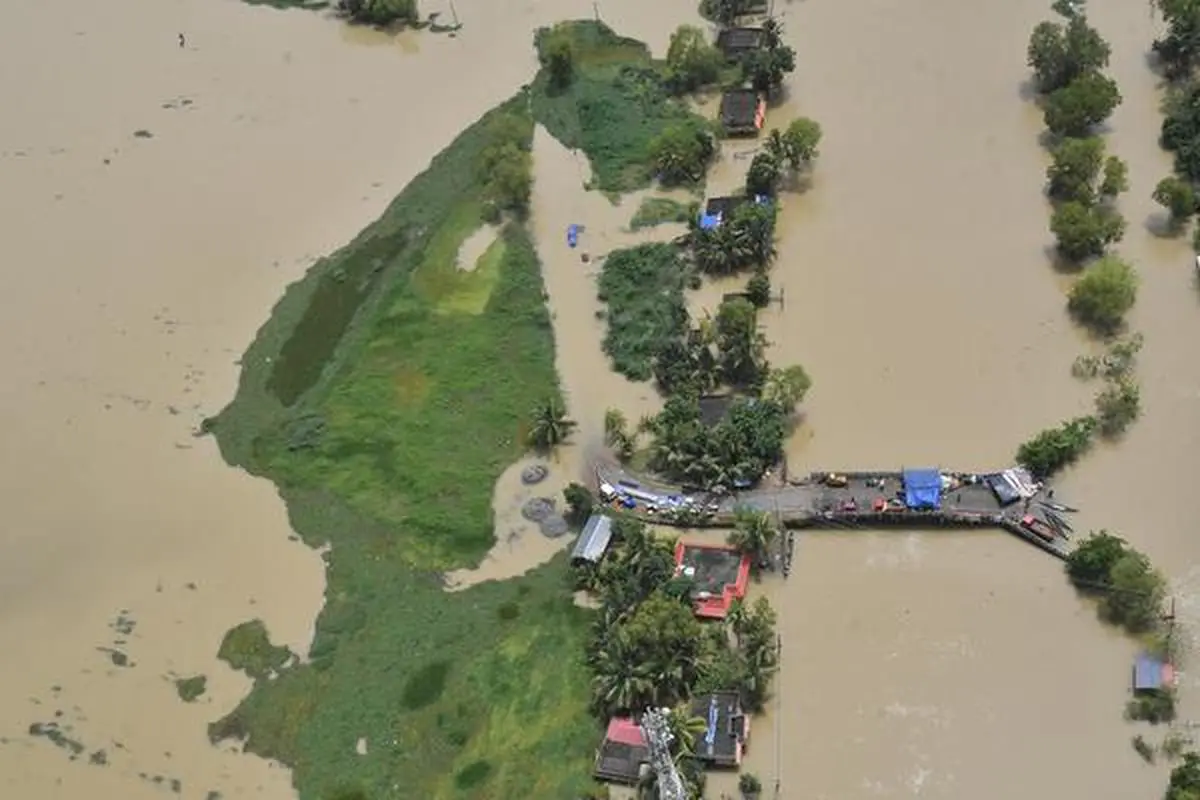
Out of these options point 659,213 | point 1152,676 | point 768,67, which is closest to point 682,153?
point 659,213

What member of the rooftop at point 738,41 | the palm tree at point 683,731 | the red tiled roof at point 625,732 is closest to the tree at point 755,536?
the palm tree at point 683,731

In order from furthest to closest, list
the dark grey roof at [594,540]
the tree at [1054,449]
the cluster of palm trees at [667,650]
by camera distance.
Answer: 1. the tree at [1054,449]
2. the dark grey roof at [594,540]
3. the cluster of palm trees at [667,650]

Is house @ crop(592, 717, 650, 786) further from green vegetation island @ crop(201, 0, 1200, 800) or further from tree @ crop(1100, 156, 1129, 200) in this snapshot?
tree @ crop(1100, 156, 1129, 200)

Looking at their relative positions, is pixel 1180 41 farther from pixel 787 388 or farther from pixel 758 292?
pixel 787 388

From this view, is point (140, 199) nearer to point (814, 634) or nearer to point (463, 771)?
point (463, 771)

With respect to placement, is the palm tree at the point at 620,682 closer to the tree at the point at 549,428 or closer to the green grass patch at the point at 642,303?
the tree at the point at 549,428
